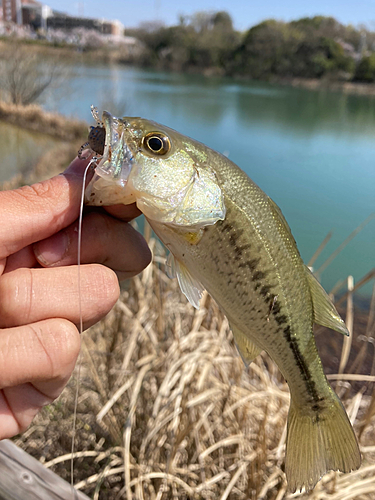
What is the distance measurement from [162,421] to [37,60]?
1452cm

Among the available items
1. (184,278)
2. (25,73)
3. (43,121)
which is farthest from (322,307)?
(25,73)

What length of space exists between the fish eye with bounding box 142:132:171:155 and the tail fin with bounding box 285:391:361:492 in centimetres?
66

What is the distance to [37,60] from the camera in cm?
1269

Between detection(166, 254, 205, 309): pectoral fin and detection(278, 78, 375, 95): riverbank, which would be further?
detection(278, 78, 375, 95): riverbank

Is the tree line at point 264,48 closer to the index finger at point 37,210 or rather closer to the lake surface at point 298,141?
the lake surface at point 298,141

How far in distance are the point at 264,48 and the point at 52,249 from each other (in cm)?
2353

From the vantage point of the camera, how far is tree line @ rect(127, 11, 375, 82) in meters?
18.0

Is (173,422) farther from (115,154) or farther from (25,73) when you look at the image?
(25,73)

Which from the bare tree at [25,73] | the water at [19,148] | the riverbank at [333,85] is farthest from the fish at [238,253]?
the riverbank at [333,85]

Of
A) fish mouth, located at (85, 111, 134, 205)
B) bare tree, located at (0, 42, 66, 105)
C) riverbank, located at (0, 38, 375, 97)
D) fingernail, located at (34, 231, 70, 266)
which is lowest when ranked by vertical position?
fingernail, located at (34, 231, 70, 266)

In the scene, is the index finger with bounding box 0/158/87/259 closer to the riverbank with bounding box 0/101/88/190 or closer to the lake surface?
the lake surface

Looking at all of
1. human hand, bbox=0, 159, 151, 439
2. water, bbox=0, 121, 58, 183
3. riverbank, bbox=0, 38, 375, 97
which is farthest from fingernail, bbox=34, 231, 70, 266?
riverbank, bbox=0, 38, 375, 97

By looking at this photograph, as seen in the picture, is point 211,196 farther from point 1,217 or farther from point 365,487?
point 365,487

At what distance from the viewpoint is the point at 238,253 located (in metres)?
0.73
